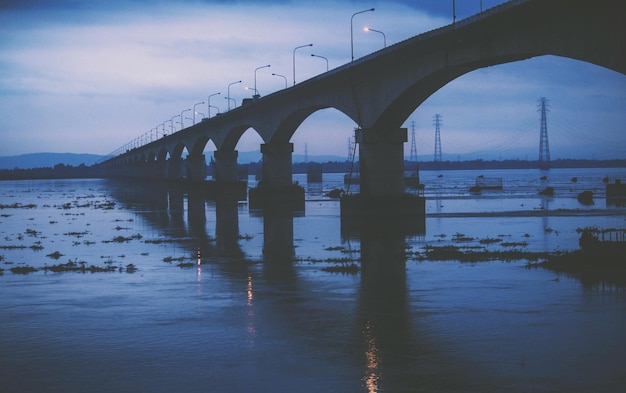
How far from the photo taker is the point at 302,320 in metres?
15.7

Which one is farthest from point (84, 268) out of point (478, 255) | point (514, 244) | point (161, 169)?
point (161, 169)

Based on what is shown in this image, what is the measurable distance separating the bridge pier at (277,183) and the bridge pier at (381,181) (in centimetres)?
1647

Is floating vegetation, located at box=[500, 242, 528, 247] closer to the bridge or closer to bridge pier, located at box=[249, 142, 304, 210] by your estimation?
the bridge

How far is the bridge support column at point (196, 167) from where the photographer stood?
4163 inches

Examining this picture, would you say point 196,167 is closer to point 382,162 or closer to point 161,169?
point 161,169

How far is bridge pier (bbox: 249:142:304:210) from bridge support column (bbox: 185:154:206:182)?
3950 cm

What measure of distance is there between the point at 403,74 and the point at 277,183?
2788 centimetres

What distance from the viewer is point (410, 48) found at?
3681cm

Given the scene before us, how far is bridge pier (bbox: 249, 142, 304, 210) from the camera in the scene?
206 feet

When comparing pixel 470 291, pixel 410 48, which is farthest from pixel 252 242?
pixel 470 291

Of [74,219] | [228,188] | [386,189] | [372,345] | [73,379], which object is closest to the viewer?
[73,379]

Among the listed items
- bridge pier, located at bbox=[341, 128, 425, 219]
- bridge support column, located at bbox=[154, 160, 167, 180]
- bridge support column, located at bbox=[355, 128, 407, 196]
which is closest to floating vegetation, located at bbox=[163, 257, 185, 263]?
bridge pier, located at bbox=[341, 128, 425, 219]

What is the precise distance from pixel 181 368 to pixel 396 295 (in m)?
8.10

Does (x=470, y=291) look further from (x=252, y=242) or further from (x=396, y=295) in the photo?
(x=252, y=242)
